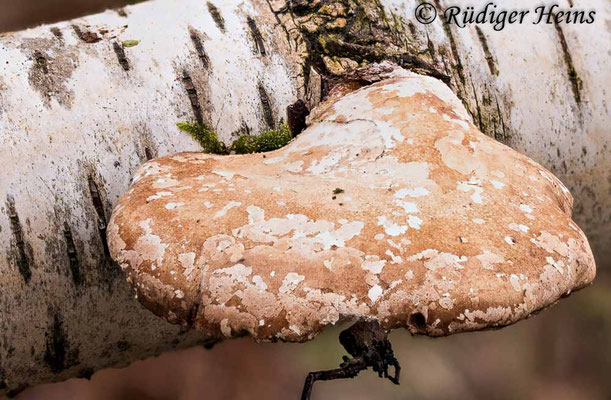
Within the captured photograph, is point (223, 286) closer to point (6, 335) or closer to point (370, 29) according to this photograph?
point (6, 335)

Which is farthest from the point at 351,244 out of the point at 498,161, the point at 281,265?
the point at 498,161

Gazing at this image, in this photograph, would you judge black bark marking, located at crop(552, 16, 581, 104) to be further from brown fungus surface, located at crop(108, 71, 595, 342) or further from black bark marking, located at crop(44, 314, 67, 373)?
black bark marking, located at crop(44, 314, 67, 373)

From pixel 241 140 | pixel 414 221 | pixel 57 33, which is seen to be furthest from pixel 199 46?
pixel 414 221

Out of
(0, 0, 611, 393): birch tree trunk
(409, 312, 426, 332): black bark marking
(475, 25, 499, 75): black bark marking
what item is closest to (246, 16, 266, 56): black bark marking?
(0, 0, 611, 393): birch tree trunk

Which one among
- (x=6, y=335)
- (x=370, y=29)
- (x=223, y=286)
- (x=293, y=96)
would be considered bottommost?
(x=6, y=335)

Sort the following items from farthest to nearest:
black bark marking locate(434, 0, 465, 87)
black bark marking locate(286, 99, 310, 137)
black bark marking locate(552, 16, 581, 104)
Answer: black bark marking locate(552, 16, 581, 104)
black bark marking locate(434, 0, 465, 87)
black bark marking locate(286, 99, 310, 137)

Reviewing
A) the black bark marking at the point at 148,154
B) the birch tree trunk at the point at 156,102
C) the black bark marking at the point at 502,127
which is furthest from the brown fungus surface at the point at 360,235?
the black bark marking at the point at 502,127

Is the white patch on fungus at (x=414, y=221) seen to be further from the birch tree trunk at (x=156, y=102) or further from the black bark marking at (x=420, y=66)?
the black bark marking at (x=420, y=66)
